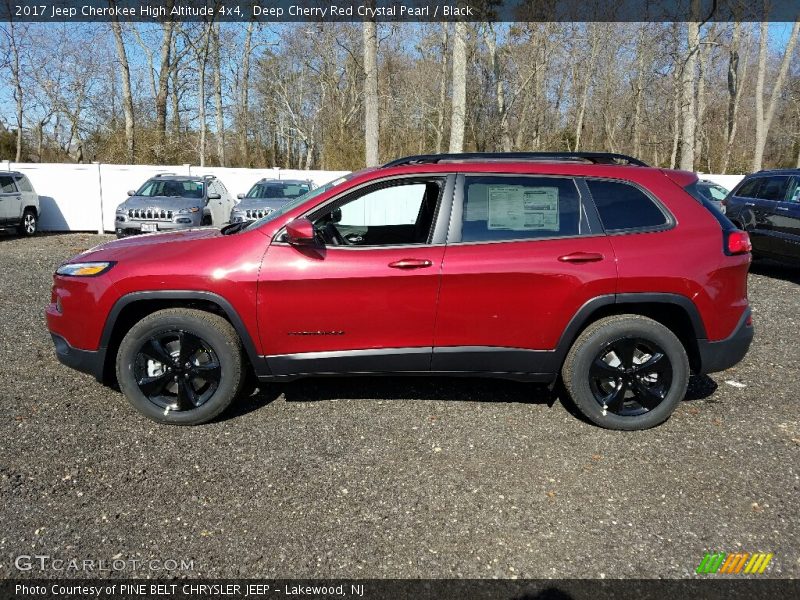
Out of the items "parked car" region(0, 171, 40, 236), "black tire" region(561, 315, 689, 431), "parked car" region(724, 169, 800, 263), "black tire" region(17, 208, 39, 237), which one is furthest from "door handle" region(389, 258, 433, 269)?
"black tire" region(17, 208, 39, 237)

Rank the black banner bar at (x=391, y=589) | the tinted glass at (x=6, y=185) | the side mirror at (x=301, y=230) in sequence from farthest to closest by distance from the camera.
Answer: the tinted glass at (x=6, y=185)
the side mirror at (x=301, y=230)
the black banner bar at (x=391, y=589)

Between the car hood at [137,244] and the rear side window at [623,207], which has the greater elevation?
the rear side window at [623,207]

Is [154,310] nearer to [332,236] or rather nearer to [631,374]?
[332,236]

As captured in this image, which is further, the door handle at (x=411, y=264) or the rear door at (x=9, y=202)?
the rear door at (x=9, y=202)

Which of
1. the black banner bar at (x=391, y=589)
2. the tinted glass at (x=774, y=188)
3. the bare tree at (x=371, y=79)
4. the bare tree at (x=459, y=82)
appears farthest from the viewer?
the bare tree at (x=371, y=79)

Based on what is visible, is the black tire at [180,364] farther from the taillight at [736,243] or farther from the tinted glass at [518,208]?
the taillight at [736,243]

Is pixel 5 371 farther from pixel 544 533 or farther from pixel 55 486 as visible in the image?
pixel 544 533

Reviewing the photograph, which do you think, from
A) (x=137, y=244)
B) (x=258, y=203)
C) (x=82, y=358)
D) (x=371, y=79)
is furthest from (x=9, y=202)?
(x=82, y=358)

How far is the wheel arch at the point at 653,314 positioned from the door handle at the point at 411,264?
3.29 feet

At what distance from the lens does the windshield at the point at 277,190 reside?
44.2 ft

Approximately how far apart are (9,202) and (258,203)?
6.00 metres

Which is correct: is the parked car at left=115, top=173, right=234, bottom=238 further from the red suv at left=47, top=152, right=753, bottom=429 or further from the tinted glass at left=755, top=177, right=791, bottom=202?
the tinted glass at left=755, top=177, right=791, bottom=202

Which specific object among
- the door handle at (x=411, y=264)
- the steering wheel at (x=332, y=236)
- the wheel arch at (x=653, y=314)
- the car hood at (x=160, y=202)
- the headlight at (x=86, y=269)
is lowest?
the wheel arch at (x=653, y=314)

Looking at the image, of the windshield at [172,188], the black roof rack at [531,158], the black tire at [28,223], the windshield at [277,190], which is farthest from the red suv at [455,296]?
the black tire at [28,223]
